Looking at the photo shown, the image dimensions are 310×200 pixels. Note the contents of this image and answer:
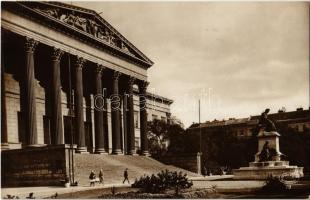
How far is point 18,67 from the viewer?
31359 mm

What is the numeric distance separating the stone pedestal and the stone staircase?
23.4ft

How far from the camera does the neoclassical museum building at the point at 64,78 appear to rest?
2802 centimetres

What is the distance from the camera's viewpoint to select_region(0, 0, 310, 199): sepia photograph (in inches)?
636

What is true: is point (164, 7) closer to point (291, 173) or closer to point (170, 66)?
point (170, 66)

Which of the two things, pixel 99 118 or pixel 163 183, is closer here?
pixel 163 183

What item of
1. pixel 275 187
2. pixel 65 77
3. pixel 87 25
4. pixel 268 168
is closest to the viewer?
pixel 275 187

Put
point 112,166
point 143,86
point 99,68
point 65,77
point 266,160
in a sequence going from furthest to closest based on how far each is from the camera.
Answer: point 143,86 < point 99,68 < point 65,77 < point 112,166 < point 266,160

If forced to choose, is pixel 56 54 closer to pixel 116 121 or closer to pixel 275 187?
pixel 116 121

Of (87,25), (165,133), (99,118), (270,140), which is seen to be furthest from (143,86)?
(270,140)

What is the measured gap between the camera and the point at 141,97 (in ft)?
152

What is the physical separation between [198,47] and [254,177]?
1099cm

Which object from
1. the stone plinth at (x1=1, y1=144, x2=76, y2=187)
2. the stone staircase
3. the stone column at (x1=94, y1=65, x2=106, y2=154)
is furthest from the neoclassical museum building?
the stone staircase

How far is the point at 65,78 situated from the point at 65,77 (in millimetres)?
98

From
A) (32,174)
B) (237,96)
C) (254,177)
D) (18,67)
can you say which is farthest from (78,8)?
(237,96)
